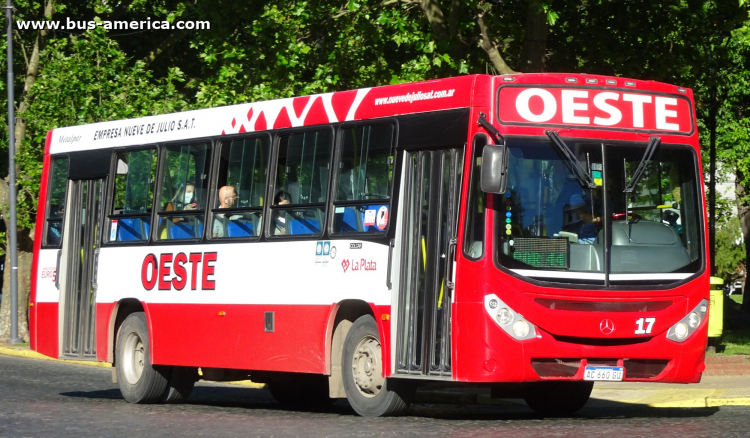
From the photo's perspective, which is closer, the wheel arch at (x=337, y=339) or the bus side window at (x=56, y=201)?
the wheel arch at (x=337, y=339)

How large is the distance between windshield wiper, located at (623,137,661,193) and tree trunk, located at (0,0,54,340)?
20490mm

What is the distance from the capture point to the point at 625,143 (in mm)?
11961

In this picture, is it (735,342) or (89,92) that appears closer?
(735,342)

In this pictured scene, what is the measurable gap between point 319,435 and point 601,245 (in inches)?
113

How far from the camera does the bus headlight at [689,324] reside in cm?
1188

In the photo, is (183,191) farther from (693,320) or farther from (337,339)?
(693,320)

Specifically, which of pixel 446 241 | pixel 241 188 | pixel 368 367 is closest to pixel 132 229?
pixel 241 188

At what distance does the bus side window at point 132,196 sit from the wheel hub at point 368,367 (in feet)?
13.5

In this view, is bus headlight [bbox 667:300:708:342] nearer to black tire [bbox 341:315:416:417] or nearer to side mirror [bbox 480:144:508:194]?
side mirror [bbox 480:144:508:194]

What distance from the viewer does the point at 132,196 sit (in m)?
16.3

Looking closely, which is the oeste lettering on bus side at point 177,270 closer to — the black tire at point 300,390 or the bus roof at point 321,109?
the bus roof at point 321,109

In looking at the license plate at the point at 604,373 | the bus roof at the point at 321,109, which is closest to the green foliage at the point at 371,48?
the bus roof at the point at 321,109

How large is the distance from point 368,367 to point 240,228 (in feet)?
8.38

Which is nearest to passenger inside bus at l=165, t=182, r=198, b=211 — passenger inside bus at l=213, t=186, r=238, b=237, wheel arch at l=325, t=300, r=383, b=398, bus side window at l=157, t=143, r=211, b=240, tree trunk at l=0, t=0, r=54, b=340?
bus side window at l=157, t=143, r=211, b=240
